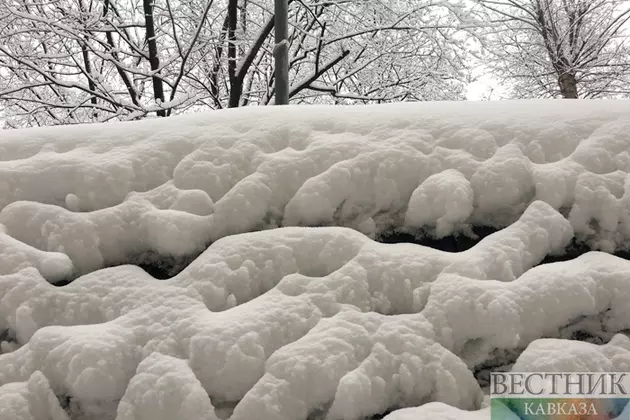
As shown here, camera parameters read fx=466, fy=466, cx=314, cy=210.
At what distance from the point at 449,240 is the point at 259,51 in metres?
5.82

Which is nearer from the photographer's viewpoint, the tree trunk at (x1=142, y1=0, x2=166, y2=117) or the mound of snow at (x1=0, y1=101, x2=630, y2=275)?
the mound of snow at (x1=0, y1=101, x2=630, y2=275)

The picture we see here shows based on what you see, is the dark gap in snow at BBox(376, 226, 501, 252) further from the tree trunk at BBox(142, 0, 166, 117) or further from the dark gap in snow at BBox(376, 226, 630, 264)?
the tree trunk at BBox(142, 0, 166, 117)

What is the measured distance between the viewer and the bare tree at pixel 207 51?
5.57 m

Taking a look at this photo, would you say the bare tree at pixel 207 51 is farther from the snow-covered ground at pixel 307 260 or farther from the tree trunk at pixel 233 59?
the snow-covered ground at pixel 307 260

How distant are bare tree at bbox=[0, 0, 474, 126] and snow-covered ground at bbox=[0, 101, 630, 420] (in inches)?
137

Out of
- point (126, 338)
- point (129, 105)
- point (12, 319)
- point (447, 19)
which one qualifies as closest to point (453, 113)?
point (126, 338)

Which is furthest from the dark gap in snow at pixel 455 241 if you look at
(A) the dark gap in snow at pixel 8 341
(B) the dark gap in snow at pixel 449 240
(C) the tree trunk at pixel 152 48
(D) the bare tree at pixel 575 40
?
(D) the bare tree at pixel 575 40

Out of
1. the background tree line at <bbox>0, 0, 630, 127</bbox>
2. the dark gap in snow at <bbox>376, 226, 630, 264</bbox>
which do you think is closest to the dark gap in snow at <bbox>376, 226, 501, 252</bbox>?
the dark gap in snow at <bbox>376, 226, 630, 264</bbox>

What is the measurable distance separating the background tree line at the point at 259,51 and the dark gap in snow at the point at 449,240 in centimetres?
368

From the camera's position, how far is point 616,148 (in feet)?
5.63

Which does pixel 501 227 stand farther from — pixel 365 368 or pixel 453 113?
pixel 365 368

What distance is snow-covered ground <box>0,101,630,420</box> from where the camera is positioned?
132 centimetres

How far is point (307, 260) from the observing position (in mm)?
1568

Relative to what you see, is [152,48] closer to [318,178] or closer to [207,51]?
[207,51]
